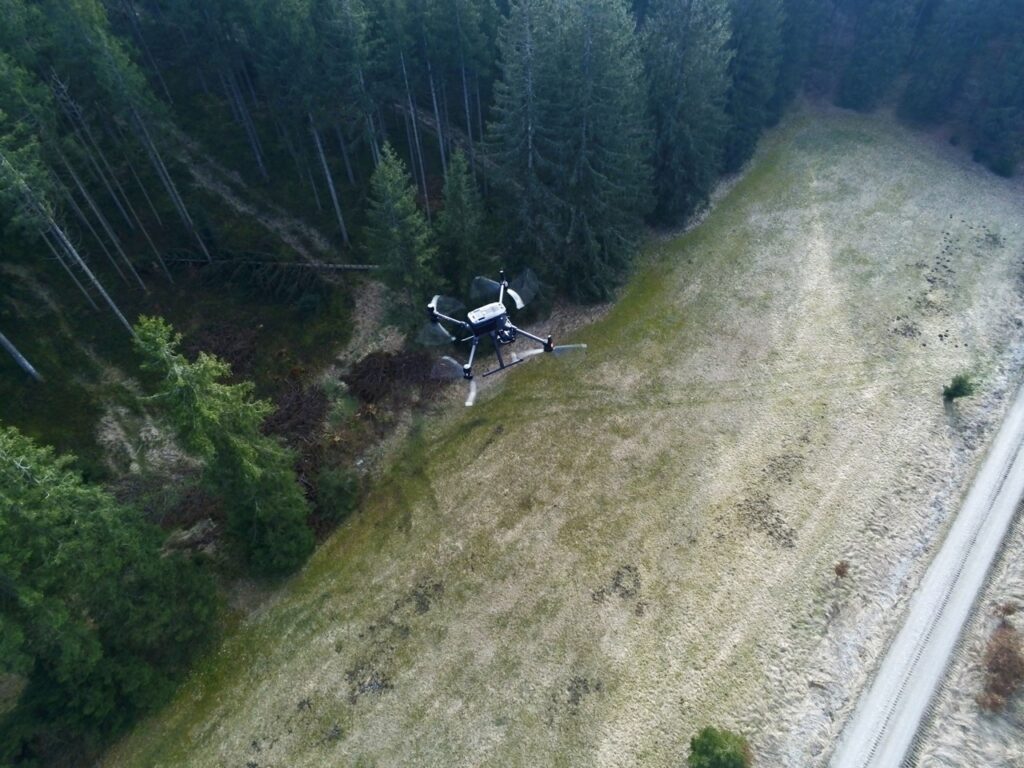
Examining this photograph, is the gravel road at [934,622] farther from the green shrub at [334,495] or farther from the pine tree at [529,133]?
the pine tree at [529,133]

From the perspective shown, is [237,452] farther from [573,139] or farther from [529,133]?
[573,139]

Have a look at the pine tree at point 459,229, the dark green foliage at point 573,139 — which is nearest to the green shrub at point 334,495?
the pine tree at point 459,229

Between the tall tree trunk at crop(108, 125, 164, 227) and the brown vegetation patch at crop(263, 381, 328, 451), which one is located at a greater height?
the tall tree trunk at crop(108, 125, 164, 227)

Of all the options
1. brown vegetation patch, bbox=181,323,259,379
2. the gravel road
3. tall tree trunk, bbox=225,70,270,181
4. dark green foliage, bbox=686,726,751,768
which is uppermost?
tall tree trunk, bbox=225,70,270,181

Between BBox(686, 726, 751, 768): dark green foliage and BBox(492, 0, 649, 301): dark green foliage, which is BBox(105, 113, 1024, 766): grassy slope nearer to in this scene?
BBox(686, 726, 751, 768): dark green foliage

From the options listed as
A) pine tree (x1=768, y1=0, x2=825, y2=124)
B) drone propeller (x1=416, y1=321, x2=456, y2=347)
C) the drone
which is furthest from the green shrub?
pine tree (x1=768, y1=0, x2=825, y2=124)

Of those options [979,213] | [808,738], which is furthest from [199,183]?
[979,213]
